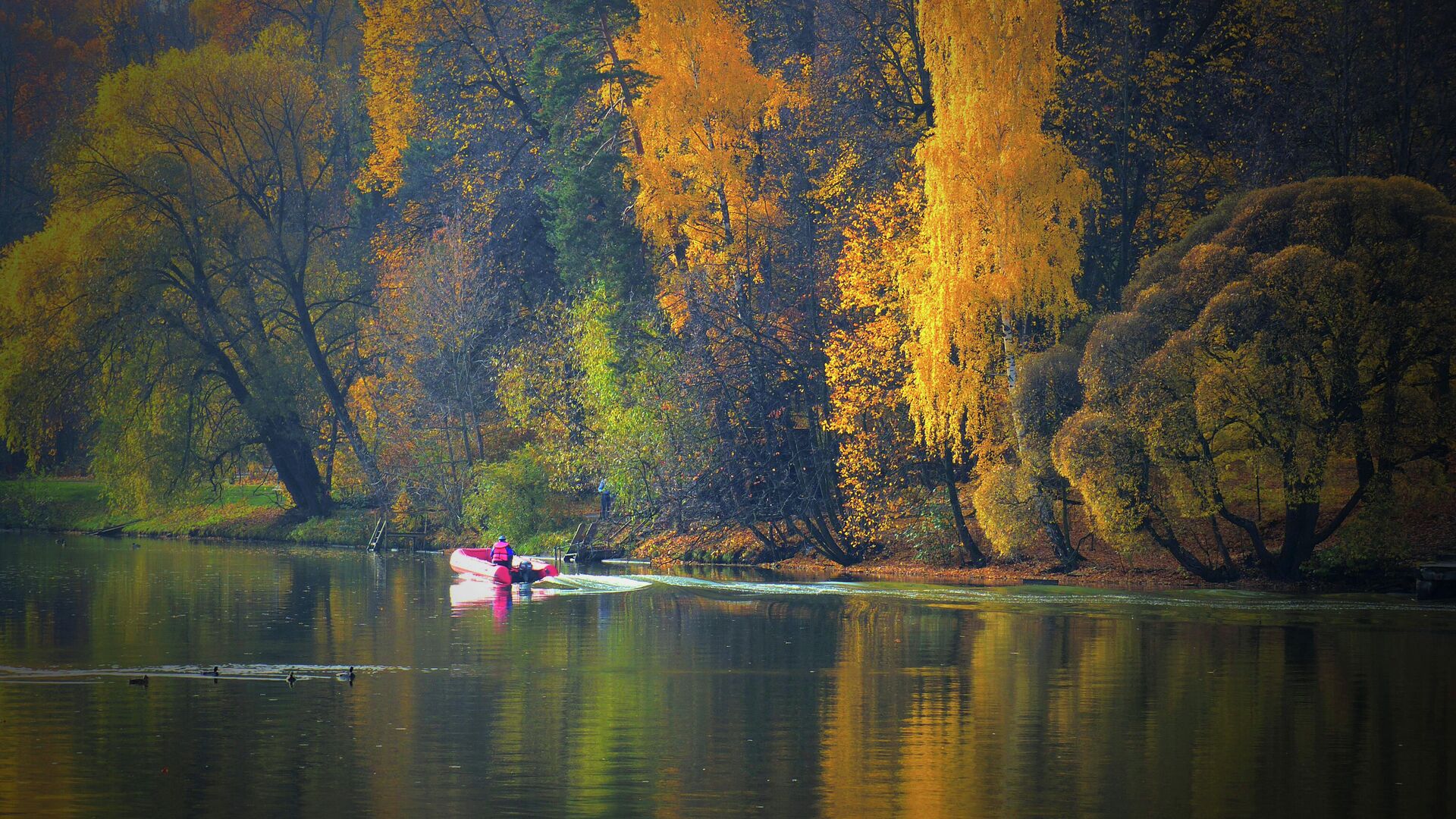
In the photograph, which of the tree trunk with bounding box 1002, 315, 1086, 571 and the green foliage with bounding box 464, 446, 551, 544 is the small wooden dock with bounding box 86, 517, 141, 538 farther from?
the tree trunk with bounding box 1002, 315, 1086, 571

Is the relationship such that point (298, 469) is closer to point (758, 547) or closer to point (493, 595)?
point (758, 547)

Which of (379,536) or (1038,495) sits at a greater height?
(1038,495)

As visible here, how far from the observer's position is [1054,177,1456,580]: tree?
35.1m

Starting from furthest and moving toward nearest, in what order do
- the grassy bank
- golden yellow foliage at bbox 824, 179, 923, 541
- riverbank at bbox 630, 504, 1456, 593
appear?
1. the grassy bank
2. golden yellow foliage at bbox 824, 179, 923, 541
3. riverbank at bbox 630, 504, 1456, 593

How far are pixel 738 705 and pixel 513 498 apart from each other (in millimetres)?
32649

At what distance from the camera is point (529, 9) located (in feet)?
202

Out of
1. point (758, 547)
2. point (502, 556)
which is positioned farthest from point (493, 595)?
point (758, 547)

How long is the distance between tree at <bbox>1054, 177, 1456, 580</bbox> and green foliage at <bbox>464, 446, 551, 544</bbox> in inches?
908

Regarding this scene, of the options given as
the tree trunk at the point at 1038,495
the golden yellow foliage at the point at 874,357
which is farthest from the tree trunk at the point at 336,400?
the tree trunk at the point at 1038,495

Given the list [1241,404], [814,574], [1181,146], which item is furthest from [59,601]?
[1181,146]

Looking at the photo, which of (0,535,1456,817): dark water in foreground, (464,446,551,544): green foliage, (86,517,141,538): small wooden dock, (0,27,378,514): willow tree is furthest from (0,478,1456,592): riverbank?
(0,27,378,514): willow tree

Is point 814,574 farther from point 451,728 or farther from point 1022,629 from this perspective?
point 451,728

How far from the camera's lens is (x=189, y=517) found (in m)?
65.8

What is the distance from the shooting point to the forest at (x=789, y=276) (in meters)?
35.9
